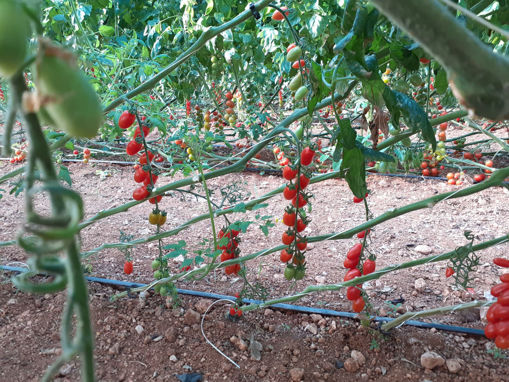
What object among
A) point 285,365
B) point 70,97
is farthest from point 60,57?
point 285,365

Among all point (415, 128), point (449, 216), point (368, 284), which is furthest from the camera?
point (449, 216)

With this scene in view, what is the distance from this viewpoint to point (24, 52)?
0.97 feet

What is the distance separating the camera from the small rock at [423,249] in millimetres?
2361

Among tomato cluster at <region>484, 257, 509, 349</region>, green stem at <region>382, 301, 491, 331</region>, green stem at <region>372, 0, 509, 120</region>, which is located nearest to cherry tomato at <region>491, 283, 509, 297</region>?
tomato cluster at <region>484, 257, 509, 349</region>

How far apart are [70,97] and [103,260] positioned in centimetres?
208

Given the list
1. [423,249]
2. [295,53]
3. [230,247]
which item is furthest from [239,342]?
[423,249]

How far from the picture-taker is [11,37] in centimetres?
28

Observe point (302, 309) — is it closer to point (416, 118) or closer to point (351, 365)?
point (351, 365)

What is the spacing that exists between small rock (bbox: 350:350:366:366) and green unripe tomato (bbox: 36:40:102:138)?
4.58 feet

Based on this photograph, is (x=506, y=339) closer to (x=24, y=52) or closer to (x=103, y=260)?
(x=24, y=52)

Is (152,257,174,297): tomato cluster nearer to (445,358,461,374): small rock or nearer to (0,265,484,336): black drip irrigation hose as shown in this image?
(0,265,484,336): black drip irrigation hose

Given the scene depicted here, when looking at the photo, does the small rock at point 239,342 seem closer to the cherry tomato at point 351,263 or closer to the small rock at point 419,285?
the cherry tomato at point 351,263

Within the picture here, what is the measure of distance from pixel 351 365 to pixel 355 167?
2.62ft

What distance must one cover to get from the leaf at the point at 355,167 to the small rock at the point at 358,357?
726 mm
